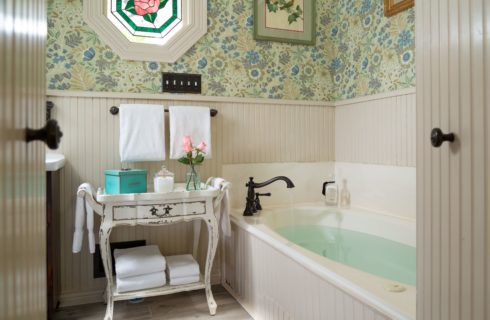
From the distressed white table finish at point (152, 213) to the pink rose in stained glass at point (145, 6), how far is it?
1.28 m

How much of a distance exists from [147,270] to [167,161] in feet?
2.52

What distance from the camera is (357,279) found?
1.35 m

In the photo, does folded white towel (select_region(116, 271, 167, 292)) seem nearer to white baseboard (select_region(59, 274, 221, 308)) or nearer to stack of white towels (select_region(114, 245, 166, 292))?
stack of white towels (select_region(114, 245, 166, 292))

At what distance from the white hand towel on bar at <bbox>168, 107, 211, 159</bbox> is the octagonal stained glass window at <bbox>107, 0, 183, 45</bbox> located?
53 centimetres

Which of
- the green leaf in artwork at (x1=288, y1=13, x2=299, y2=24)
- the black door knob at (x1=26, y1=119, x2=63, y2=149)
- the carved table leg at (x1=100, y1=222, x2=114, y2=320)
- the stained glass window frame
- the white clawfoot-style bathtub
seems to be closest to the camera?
the black door knob at (x1=26, y1=119, x2=63, y2=149)

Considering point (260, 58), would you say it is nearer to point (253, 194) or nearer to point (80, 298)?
point (253, 194)

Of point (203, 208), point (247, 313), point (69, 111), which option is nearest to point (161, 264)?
point (203, 208)

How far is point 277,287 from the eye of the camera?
6.12 ft

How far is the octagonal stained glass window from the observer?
2521mm

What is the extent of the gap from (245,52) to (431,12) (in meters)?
2.07

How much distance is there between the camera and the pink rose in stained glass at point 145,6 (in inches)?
102

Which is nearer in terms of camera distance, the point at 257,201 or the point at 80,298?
the point at 80,298

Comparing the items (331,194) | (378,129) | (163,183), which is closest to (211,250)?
(163,183)

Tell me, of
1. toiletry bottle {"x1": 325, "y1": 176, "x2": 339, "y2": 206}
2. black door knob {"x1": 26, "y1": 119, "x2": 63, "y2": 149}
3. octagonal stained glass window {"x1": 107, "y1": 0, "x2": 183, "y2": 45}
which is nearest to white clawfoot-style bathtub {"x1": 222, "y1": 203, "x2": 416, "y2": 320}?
toiletry bottle {"x1": 325, "y1": 176, "x2": 339, "y2": 206}
